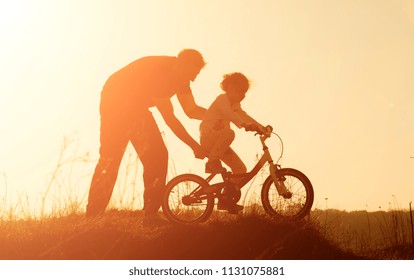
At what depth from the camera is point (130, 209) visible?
9.04 m

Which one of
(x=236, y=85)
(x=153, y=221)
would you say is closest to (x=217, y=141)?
(x=236, y=85)

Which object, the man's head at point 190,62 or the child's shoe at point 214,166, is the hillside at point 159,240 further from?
the man's head at point 190,62

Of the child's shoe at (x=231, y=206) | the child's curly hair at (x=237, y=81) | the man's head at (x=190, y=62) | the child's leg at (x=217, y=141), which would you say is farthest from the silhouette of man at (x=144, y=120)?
the child's shoe at (x=231, y=206)

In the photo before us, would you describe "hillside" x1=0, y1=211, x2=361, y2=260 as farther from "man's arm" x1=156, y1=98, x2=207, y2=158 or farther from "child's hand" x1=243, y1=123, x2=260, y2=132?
"child's hand" x1=243, y1=123, x2=260, y2=132

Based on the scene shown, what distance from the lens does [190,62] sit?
27.4 ft

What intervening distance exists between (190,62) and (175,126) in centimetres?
88

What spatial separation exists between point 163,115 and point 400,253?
154 inches

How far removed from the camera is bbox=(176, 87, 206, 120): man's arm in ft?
29.0

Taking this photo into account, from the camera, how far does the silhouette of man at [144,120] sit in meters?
8.31

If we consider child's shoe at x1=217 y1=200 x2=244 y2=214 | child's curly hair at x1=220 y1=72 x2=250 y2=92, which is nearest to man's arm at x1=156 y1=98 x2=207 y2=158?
child's shoe at x1=217 y1=200 x2=244 y2=214

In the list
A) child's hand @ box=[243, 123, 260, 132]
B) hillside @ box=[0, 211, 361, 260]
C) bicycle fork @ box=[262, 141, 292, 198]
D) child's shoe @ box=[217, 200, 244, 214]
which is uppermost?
child's hand @ box=[243, 123, 260, 132]

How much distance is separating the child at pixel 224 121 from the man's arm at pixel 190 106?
0.42 meters

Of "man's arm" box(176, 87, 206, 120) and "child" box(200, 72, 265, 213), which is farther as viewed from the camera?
"man's arm" box(176, 87, 206, 120)
